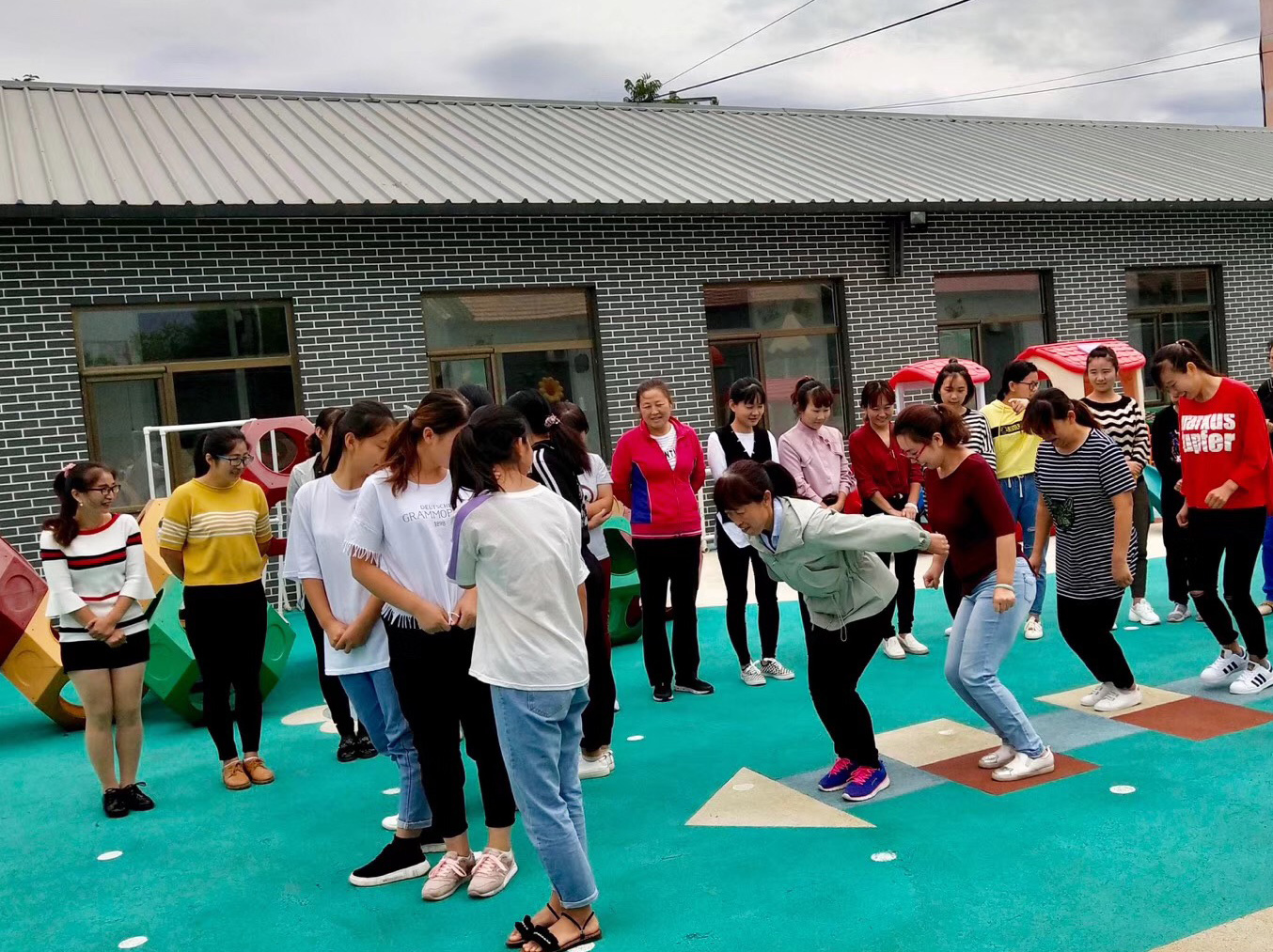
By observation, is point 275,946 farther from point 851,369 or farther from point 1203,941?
point 851,369

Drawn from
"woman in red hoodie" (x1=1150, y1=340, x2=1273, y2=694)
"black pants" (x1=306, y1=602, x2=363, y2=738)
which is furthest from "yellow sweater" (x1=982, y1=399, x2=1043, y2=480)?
"black pants" (x1=306, y1=602, x2=363, y2=738)

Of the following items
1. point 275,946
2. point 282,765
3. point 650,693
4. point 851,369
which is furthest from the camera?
point 851,369

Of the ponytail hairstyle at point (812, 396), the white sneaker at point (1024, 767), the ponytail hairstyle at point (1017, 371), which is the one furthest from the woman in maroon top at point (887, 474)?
the white sneaker at point (1024, 767)

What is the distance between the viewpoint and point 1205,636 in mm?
6625

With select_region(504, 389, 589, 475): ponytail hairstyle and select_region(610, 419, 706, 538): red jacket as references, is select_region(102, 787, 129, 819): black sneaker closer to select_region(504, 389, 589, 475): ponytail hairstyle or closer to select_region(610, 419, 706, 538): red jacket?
select_region(504, 389, 589, 475): ponytail hairstyle

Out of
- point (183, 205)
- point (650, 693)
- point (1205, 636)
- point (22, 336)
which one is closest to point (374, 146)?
point (183, 205)

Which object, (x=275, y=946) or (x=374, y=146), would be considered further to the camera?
(x=374, y=146)

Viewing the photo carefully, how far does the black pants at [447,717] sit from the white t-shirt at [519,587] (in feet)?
1.27

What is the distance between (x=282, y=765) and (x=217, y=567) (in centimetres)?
Answer: 107

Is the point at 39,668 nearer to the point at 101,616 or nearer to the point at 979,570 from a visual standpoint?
the point at 101,616

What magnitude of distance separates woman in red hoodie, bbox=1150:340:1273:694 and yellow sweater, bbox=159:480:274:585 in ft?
13.9

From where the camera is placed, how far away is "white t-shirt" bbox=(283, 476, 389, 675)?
420cm

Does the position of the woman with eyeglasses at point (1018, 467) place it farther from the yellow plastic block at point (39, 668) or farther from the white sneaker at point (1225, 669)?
the yellow plastic block at point (39, 668)

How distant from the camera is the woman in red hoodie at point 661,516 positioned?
6.12 metres
